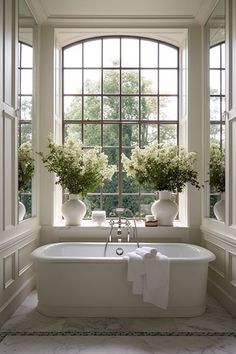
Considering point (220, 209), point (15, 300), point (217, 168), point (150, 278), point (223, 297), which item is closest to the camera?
point (150, 278)

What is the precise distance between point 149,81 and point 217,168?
67.2 inches

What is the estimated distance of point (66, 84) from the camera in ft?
15.8

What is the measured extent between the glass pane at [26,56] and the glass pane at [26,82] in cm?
6

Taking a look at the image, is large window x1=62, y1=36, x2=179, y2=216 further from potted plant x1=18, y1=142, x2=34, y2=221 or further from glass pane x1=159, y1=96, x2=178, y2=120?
potted plant x1=18, y1=142, x2=34, y2=221

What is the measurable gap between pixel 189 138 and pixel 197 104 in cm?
42

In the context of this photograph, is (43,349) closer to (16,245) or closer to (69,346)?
(69,346)

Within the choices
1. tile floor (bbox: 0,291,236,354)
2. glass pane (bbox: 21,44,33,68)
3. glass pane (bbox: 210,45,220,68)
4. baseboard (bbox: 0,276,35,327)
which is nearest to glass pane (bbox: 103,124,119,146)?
glass pane (bbox: 21,44,33,68)

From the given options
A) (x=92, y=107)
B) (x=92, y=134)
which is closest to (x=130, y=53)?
(x=92, y=107)

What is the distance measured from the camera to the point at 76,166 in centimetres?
415

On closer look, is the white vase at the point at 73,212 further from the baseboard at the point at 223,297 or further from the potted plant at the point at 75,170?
the baseboard at the point at 223,297

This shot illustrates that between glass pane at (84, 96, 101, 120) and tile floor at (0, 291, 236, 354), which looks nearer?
tile floor at (0, 291, 236, 354)

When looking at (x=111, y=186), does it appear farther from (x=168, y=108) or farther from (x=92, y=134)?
(x=168, y=108)

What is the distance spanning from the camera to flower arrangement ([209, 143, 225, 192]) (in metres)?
3.57

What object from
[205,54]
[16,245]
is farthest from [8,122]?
[205,54]
